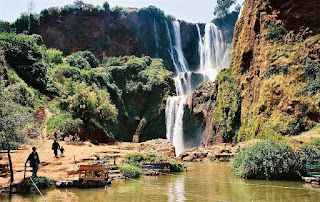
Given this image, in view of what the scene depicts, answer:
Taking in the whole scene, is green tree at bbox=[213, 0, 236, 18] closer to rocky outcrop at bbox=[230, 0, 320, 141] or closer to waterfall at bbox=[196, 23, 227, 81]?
waterfall at bbox=[196, 23, 227, 81]

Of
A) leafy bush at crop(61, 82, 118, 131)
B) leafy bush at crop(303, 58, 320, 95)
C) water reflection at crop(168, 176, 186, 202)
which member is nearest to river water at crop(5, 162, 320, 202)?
water reflection at crop(168, 176, 186, 202)

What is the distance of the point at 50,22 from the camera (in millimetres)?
61969

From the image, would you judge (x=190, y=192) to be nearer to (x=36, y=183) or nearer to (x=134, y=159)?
(x=36, y=183)

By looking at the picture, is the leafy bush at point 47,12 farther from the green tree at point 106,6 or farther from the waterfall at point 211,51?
the waterfall at point 211,51

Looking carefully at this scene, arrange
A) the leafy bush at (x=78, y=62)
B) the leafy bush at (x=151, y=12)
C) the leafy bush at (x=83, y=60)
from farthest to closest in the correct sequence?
the leafy bush at (x=151, y=12) → the leafy bush at (x=83, y=60) → the leafy bush at (x=78, y=62)

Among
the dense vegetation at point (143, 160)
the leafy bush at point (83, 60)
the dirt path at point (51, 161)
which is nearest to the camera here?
the dirt path at point (51, 161)

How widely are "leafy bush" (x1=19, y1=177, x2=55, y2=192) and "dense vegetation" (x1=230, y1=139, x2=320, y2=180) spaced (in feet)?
31.5

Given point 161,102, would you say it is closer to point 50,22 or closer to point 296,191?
point 50,22

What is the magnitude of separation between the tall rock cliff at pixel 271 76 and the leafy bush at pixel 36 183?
17.1 meters

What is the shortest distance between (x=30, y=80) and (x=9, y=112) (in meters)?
24.1

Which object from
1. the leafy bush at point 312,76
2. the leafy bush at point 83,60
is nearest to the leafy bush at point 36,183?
the leafy bush at point 312,76

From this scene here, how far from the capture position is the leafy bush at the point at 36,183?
43.2ft

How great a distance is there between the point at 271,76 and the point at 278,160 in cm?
1389

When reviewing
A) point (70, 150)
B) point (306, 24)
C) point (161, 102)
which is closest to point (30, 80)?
point (70, 150)
